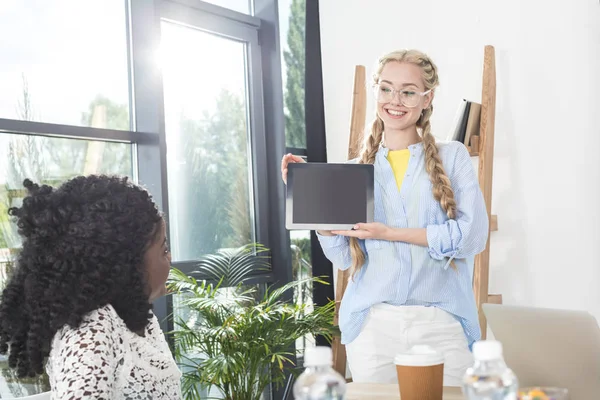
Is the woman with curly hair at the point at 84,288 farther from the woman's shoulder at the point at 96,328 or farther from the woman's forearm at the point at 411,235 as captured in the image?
the woman's forearm at the point at 411,235

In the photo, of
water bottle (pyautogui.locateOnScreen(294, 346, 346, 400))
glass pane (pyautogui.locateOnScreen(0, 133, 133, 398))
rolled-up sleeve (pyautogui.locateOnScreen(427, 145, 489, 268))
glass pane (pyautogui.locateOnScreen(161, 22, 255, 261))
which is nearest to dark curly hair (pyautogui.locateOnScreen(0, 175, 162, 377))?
water bottle (pyautogui.locateOnScreen(294, 346, 346, 400))

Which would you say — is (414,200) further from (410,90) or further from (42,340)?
(42,340)

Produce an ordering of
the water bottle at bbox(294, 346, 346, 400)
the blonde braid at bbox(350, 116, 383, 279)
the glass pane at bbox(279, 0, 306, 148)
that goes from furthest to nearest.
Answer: the glass pane at bbox(279, 0, 306, 148) → the blonde braid at bbox(350, 116, 383, 279) → the water bottle at bbox(294, 346, 346, 400)

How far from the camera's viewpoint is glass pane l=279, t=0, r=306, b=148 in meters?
4.15

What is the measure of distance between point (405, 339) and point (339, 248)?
37 cm

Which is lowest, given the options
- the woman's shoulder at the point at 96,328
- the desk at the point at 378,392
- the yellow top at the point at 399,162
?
the desk at the point at 378,392

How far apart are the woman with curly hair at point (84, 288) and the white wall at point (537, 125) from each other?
2.19 metres

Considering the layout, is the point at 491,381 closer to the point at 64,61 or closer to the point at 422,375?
the point at 422,375

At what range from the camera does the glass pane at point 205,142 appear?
144 inches

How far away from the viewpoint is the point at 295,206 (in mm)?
2148

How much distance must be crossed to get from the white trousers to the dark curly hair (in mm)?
793

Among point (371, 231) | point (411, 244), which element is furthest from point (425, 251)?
point (371, 231)

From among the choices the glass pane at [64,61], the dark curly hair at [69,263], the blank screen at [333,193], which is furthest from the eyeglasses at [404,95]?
the glass pane at [64,61]

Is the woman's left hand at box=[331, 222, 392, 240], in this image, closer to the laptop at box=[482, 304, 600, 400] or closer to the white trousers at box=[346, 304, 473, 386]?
the white trousers at box=[346, 304, 473, 386]
